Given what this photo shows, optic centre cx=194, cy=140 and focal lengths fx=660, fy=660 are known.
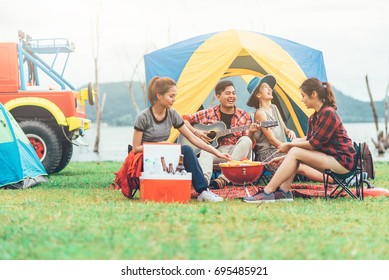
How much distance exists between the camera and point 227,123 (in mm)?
6902

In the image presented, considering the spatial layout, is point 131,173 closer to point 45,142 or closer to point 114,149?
point 45,142

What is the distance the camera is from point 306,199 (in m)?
5.73

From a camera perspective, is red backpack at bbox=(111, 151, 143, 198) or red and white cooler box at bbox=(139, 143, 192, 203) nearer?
red and white cooler box at bbox=(139, 143, 192, 203)

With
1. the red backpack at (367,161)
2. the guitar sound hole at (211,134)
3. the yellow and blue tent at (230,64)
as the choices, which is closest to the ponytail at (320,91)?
the guitar sound hole at (211,134)

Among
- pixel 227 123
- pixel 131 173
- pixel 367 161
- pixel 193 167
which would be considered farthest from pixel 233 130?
pixel 367 161

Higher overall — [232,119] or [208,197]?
[232,119]

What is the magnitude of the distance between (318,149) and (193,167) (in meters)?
1.05

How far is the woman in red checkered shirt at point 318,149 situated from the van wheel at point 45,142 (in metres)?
4.31

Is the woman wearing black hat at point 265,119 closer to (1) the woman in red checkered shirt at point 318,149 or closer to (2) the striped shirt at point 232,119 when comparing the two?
(2) the striped shirt at point 232,119

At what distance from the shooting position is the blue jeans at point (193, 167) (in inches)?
214

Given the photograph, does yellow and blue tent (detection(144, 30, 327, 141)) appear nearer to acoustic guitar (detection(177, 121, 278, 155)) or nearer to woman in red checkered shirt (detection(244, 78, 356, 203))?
acoustic guitar (detection(177, 121, 278, 155))

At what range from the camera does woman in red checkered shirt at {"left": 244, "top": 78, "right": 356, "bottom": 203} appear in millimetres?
5375

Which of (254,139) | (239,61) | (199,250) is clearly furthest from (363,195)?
(239,61)

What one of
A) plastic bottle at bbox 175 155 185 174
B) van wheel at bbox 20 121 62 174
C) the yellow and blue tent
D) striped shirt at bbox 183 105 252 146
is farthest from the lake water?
plastic bottle at bbox 175 155 185 174
